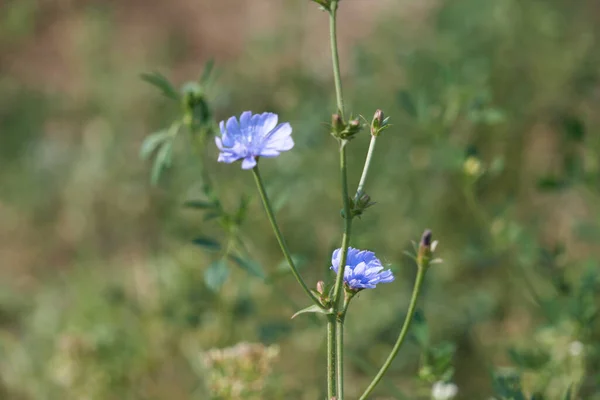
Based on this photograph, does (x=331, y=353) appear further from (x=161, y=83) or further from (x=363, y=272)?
(x=161, y=83)

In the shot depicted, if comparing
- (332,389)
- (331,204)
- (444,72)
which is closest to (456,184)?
(331,204)

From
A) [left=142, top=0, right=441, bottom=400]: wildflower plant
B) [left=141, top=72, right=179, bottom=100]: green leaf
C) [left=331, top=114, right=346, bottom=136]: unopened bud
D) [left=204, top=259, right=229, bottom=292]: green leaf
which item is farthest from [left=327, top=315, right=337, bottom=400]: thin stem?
[left=141, top=72, right=179, bottom=100]: green leaf

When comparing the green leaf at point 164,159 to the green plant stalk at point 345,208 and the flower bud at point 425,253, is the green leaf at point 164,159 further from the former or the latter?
the flower bud at point 425,253

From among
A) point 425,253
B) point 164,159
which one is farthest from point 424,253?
point 164,159

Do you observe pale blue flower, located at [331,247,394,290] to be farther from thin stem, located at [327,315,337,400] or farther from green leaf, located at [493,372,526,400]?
green leaf, located at [493,372,526,400]

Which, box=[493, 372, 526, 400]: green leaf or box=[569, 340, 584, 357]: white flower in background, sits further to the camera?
box=[569, 340, 584, 357]: white flower in background

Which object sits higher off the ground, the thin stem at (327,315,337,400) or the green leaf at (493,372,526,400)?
the green leaf at (493,372,526,400)

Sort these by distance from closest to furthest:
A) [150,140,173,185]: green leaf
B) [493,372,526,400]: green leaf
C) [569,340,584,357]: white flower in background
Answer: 1. [493,372,526,400]: green leaf
2. [150,140,173,185]: green leaf
3. [569,340,584,357]: white flower in background

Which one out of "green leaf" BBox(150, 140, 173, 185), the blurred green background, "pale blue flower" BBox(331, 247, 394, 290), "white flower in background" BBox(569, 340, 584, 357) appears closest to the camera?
"pale blue flower" BBox(331, 247, 394, 290)
